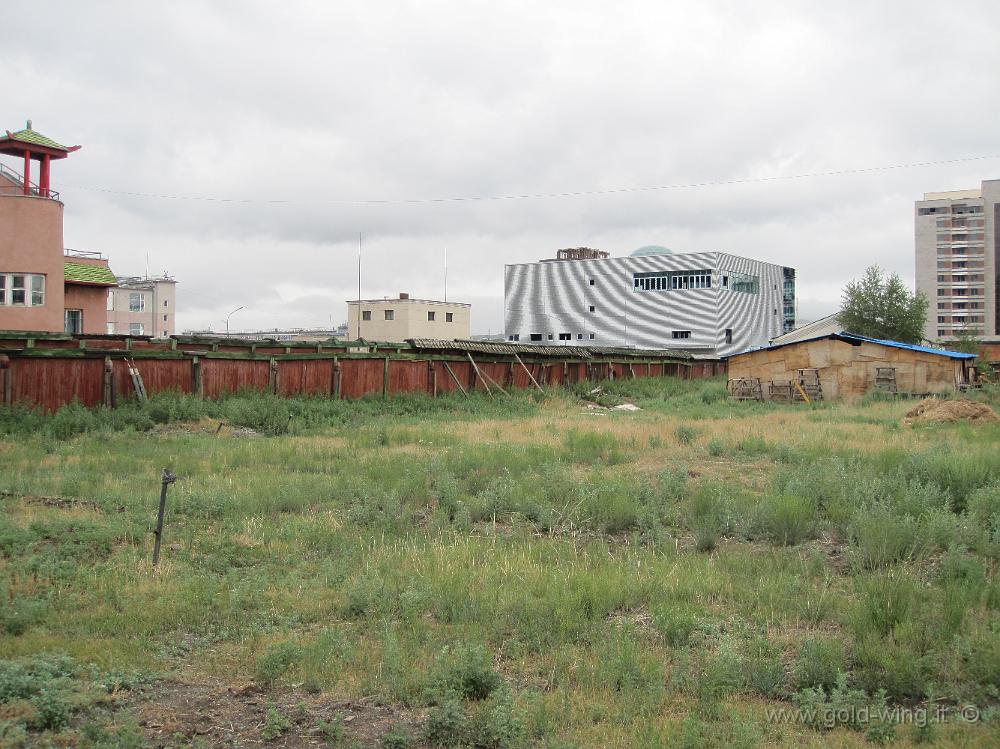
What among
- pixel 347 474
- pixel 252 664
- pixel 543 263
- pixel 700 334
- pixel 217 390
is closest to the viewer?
pixel 252 664

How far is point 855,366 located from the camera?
3375 centimetres

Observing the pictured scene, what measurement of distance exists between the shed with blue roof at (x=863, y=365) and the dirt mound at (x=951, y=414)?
10418mm

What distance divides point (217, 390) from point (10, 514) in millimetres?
14322

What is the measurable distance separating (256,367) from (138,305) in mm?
59048

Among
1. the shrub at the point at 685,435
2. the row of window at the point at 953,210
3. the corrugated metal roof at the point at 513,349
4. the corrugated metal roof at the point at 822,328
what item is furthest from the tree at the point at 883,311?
the row of window at the point at 953,210

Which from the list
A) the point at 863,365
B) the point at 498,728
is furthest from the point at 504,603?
the point at 863,365

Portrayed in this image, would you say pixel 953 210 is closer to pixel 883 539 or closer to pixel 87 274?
pixel 87 274

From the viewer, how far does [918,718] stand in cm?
527

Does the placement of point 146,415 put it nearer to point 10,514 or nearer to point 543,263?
point 10,514

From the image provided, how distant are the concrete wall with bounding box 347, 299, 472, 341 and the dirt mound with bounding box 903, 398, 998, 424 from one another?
60.7m

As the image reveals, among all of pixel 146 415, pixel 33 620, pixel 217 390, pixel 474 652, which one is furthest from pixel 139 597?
pixel 217 390

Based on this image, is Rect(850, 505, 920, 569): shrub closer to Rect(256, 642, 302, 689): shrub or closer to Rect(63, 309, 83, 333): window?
Rect(256, 642, 302, 689): shrub

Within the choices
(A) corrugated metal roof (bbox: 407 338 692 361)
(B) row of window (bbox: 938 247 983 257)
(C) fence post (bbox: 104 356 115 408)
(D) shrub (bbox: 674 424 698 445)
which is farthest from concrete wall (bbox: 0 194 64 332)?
(B) row of window (bbox: 938 247 983 257)

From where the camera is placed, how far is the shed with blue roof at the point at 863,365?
3244 cm
